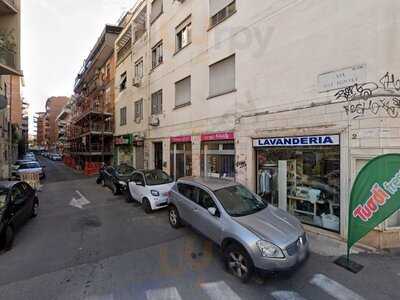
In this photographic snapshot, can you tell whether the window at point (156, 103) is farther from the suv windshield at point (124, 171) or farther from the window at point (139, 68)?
the suv windshield at point (124, 171)

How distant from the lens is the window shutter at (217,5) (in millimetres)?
9528

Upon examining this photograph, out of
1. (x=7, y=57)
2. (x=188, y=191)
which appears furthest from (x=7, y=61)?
(x=188, y=191)

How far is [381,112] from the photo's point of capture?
5.36 m

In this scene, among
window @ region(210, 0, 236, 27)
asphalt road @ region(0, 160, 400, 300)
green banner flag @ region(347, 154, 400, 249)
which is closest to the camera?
asphalt road @ region(0, 160, 400, 300)

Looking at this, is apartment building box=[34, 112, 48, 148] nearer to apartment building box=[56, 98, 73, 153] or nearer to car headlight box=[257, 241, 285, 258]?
apartment building box=[56, 98, 73, 153]

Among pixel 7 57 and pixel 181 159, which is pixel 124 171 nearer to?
pixel 181 159

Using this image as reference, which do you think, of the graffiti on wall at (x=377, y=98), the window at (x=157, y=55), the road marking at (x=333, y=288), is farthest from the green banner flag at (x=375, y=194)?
the window at (x=157, y=55)

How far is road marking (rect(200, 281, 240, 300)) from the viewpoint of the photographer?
3.86 m

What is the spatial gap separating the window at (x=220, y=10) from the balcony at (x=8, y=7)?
29.6ft

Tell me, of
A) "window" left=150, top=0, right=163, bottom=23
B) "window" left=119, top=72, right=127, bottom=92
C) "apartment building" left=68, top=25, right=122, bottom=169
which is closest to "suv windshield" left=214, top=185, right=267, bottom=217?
"window" left=150, top=0, right=163, bottom=23

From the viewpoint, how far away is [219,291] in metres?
4.03

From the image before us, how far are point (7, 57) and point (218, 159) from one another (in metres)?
10.2

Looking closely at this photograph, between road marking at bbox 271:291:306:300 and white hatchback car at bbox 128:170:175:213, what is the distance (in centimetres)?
525

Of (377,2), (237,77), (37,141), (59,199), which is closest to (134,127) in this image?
(59,199)
